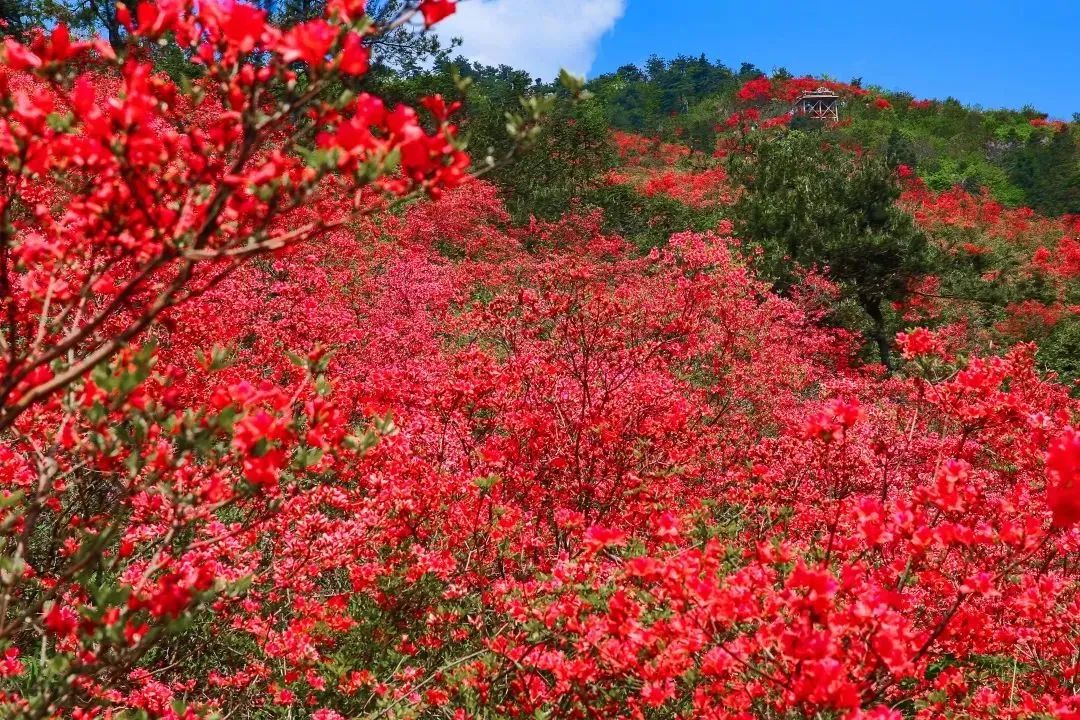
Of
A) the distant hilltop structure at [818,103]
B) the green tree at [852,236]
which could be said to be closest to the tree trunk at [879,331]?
the green tree at [852,236]

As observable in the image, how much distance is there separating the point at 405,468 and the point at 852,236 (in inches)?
605

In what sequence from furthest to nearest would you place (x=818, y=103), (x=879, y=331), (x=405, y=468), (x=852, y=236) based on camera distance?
1. (x=818, y=103)
2. (x=879, y=331)
3. (x=852, y=236)
4. (x=405, y=468)

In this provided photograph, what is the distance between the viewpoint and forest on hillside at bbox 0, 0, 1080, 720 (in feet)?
5.78

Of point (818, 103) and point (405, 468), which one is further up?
point (818, 103)

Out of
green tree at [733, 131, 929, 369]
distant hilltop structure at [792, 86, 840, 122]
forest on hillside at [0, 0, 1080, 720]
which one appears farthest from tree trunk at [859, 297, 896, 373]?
distant hilltop structure at [792, 86, 840, 122]

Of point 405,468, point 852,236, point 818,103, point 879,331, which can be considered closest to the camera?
point 405,468

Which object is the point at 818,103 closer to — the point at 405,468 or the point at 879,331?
the point at 879,331

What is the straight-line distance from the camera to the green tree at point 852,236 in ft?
55.6

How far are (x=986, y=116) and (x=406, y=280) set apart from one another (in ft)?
185

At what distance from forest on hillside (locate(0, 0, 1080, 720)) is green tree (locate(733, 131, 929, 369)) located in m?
3.34

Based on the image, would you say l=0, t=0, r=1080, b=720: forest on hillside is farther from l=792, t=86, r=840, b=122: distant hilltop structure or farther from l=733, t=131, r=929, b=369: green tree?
l=792, t=86, r=840, b=122: distant hilltop structure

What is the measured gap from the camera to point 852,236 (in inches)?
669

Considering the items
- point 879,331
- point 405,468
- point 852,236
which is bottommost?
point 405,468

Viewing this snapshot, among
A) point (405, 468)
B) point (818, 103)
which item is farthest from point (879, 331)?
point (818, 103)
